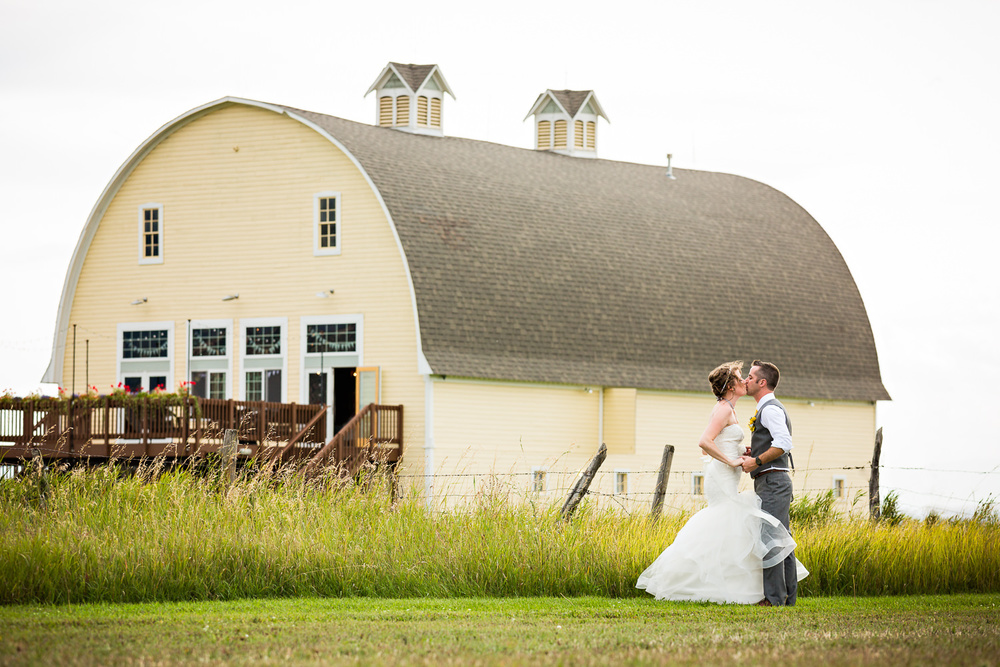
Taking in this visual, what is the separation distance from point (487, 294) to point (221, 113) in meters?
7.00

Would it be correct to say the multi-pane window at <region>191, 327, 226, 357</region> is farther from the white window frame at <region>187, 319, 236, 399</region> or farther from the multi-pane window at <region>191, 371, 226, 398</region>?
the multi-pane window at <region>191, 371, 226, 398</region>

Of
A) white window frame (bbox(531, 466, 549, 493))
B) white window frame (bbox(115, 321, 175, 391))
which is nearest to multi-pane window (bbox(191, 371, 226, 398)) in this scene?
white window frame (bbox(115, 321, 175, 391))

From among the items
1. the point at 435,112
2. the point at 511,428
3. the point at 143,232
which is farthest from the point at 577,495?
the point at 435,112

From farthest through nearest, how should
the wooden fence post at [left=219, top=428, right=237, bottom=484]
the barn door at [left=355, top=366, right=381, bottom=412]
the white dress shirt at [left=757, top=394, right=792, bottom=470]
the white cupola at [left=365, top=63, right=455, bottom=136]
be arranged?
Answer: the white cupola at [left=365, top=63, right=455, bottom=136], the barn door at [left=355, top=366, right=381, bottom=412], the wooden fence post at [left=219, top=428, right=237, bottom=484], the white dress shirt at [left=757, top=394, right=792, bottom=470]

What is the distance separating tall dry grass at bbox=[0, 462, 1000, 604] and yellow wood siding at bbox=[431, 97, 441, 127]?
18306 mm

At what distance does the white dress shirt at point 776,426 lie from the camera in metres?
11.3

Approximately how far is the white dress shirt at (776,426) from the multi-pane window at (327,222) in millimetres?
16304

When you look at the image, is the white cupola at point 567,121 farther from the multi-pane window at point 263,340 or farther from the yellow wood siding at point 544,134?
the multi-pane window at point 263,340

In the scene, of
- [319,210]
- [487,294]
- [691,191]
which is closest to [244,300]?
[319,210]

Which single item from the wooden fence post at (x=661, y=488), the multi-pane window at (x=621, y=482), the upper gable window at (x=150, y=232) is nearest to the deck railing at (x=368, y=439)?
the multi-pane window at (x=621, y=482)

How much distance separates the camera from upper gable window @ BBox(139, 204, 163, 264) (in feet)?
91.9

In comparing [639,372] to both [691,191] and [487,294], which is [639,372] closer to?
[487,294]

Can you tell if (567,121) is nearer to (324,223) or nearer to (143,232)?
(324,223)

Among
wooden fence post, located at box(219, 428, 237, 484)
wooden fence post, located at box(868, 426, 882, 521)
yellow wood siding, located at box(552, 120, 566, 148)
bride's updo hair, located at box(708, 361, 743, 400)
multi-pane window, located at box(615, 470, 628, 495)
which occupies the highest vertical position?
yellow wood siding, located at box(552, 120, 566, 148)
